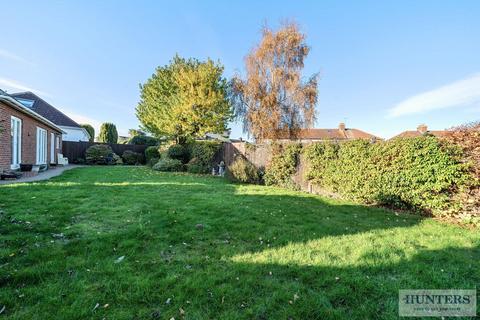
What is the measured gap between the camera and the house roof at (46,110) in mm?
20084

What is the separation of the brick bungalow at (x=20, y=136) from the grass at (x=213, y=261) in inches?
211

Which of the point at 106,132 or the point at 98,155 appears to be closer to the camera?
the point at 98,155

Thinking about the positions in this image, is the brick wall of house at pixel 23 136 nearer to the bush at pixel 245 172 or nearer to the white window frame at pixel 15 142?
the white window frame at pixel 15 142

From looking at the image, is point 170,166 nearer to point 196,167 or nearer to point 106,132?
point 196,167

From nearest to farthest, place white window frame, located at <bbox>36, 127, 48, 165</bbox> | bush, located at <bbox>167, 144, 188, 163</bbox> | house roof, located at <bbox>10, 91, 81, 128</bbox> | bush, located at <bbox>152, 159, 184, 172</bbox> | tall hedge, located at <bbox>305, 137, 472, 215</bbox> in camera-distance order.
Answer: tall hedge, located at <bbox>305, 137, 472, 215</bbox> < white window frame, located at <bbox>36, 127, 48, 165</bbox> < bush, located at <bbox>152, 159, 184, 172</bbox> < bush, located at <bbox>167, 144, 188, 163</bbox> < house roof, located at <bbox>10, 91, 81, 128</bbox>

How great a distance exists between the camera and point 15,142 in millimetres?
10406

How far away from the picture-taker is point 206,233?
4.15 m

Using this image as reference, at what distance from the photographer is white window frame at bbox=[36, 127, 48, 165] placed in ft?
44.2

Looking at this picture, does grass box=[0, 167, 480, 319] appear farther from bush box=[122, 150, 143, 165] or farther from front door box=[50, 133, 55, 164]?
bush box=[122, 150, 143, 165]

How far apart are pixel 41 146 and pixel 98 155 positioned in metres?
6.75

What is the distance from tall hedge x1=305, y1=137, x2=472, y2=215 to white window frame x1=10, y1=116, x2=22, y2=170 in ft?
41.9

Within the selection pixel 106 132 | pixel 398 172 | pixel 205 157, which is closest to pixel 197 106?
pixel 205 157

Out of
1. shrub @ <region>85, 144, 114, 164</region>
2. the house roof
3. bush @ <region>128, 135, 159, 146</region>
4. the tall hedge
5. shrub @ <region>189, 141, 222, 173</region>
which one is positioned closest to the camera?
the tall hedge

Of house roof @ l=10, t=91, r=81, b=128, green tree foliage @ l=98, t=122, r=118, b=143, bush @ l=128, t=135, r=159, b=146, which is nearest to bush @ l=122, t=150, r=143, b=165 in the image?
bush @ l=128, t=135, r=159, b=146
